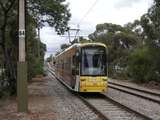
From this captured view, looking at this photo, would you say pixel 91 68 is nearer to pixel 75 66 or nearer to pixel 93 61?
pixel 93 61

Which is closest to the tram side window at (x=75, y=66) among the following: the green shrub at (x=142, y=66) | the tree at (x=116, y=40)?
the green shrub at (x=142, y=66)

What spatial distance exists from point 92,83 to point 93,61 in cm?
132

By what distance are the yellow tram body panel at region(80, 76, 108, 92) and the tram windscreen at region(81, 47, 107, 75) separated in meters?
0.31

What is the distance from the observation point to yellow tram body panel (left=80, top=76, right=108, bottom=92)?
2816cm

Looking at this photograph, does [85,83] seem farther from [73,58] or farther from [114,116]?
[114,116]

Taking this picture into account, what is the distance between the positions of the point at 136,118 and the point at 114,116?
1146 mm

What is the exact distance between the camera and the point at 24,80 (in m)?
18.5

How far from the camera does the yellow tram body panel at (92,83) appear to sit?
28.2 metres

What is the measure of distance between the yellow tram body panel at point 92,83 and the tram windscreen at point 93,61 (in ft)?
1.03

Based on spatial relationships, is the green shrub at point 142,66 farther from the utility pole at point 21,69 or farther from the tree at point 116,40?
the utility pole at point 21,69

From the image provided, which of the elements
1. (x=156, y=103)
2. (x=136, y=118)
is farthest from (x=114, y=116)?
(x=156, y=103)

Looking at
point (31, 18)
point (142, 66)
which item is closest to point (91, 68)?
point (31, 18)

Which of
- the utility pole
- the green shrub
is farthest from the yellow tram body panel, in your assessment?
the green shrub

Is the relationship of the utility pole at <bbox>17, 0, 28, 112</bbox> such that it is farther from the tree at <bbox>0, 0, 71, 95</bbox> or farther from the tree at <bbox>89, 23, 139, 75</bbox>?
the tree at <bbox>89, 23, 139, 75</bbox>
